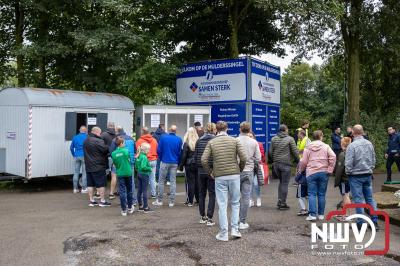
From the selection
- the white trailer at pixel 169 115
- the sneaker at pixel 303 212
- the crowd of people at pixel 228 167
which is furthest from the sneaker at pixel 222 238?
the white trailer at pixel 169 115

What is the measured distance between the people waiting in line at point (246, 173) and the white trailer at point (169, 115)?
23.8 ft

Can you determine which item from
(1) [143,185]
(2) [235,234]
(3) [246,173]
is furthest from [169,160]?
(2) [235,234]

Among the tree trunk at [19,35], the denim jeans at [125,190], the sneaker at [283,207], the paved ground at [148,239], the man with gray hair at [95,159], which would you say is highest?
the tree trunk at [19,35]

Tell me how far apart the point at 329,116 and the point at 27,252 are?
3463 cm

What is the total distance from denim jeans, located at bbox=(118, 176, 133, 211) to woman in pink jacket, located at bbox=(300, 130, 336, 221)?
355cm

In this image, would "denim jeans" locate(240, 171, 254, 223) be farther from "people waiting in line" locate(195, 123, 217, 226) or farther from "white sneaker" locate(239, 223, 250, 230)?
"people waiting in line" locate(195, 123, 217, 226)

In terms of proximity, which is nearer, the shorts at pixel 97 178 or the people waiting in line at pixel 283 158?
the people waiting in line at pixel 283 158

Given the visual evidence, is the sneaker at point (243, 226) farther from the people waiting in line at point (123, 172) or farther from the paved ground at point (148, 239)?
the people waiting in line at point (123, 172)

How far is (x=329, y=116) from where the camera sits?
3856 cm

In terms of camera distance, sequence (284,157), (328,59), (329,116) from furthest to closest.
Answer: (329,116) < (328,59) < (284,157)

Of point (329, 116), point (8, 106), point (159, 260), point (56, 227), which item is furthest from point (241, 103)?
point (329, 116)

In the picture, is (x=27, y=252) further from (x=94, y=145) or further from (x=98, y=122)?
(x=98, y=122)

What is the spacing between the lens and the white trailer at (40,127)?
12445 mm

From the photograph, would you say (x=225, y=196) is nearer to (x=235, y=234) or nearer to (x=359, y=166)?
(x=235, y=234)
